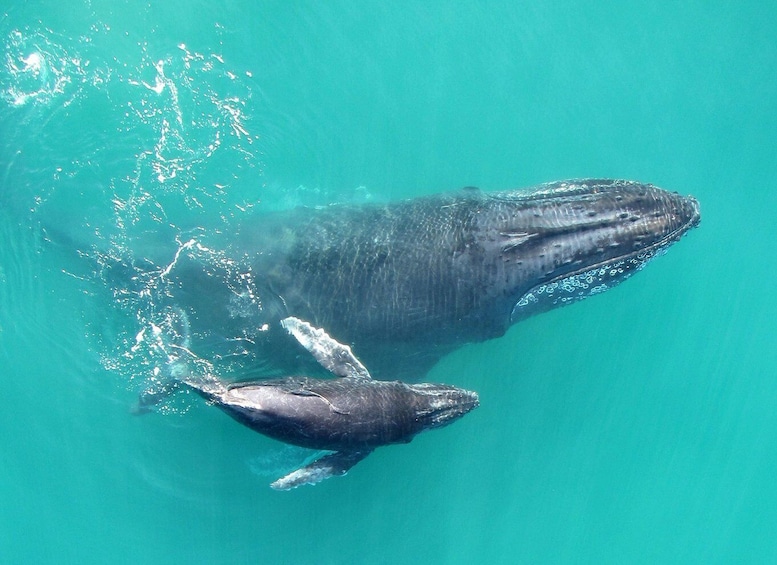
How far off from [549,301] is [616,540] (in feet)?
31.1

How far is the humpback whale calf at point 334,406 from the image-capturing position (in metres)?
10.7

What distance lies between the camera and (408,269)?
516 inches

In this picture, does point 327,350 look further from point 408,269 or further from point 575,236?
point 575,236

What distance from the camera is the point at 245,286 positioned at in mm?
13812

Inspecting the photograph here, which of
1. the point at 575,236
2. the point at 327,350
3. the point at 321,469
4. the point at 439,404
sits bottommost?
the point at 321,469

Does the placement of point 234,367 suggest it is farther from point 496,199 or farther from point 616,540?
point 616,540

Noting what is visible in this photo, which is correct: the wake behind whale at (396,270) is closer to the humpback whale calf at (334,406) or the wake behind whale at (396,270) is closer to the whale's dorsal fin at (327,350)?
the whale's dorsal fin at (327,350)

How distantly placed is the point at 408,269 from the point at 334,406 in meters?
3.52

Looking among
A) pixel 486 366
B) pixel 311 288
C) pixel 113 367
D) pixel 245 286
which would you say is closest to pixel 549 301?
pixel 486 366

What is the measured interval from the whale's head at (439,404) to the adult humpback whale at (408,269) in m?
1.48

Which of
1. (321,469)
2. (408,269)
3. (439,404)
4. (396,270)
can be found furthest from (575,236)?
(321,469)

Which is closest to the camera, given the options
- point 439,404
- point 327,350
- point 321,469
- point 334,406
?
point 334,406

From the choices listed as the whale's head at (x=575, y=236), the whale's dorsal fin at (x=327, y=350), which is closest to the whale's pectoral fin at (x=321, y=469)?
the whale's dorsal fin at (x=327, y=350)

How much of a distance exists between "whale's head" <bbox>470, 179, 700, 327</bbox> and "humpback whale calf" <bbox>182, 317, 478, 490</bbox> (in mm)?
2694
